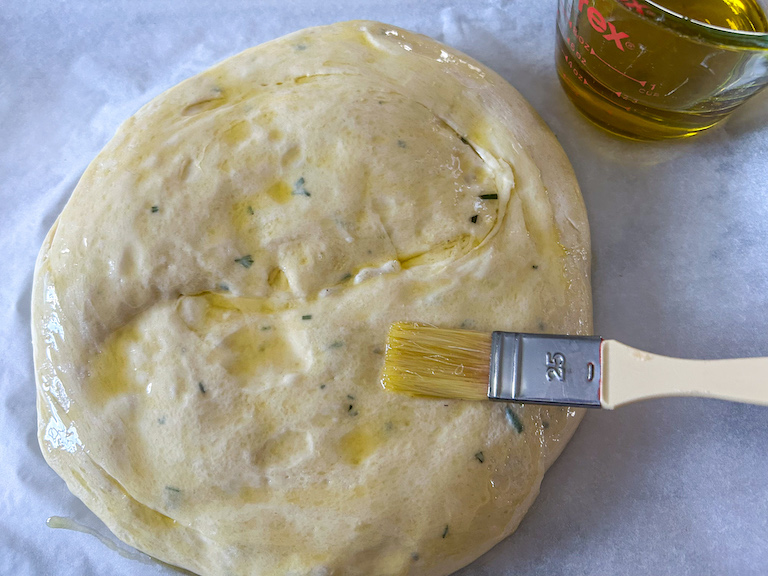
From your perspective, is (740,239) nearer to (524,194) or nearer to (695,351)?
(695,351)

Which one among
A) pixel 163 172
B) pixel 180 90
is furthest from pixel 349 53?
pixel 163 172

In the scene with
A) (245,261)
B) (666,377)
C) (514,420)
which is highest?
(245,261)

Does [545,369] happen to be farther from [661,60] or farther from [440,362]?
[661,60]

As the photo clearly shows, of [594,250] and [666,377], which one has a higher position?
[666,377]

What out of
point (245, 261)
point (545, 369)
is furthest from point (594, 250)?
point (245, 261)

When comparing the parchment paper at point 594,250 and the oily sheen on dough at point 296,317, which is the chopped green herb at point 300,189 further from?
the parchment paper at point 594,250

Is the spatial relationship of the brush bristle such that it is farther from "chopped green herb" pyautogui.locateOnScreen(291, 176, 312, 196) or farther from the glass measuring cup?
the glass measuring cup
